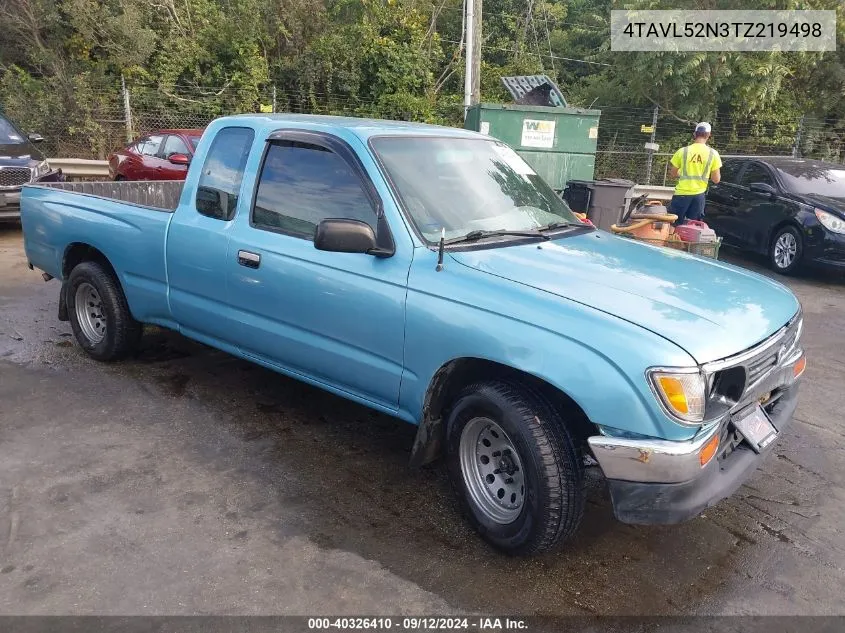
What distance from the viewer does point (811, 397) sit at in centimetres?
531

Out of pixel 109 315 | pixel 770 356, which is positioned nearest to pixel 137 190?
pixel 109 315

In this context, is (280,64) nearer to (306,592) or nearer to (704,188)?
(704,188)

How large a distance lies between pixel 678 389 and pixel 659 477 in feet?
1.14

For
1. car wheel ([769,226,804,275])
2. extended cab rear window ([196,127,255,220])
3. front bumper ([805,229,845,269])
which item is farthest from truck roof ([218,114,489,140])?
car wheel ([769,226,804,275])

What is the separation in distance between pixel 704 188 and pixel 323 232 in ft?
24.2

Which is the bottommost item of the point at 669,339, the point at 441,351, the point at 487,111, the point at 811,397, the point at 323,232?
the point at 811,397

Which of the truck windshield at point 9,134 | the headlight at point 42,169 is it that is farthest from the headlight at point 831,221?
the truck windshield at point 9,134

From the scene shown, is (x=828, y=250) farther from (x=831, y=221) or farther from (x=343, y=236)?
(x=343, y=236)

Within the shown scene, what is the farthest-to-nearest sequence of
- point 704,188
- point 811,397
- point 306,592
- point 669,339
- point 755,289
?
point 704,188, point 811,397, point 755,289, point 306,592, point 669,339

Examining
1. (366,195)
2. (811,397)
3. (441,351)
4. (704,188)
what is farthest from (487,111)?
(441,351)

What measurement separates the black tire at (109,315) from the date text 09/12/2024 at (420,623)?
3.27m

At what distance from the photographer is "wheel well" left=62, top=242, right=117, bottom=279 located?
5.45 meters

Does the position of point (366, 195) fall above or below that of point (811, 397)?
above

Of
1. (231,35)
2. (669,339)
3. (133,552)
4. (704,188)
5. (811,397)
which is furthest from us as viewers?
(231,35)
